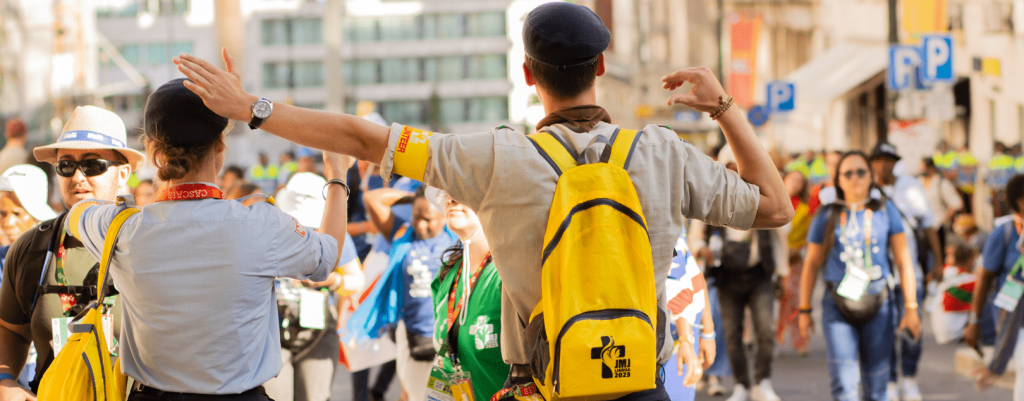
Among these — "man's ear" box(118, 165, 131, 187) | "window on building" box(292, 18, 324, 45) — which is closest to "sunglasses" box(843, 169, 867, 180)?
"man's ear" box(118, 165, 131, 187)

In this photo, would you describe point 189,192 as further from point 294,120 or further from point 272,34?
point 272,34

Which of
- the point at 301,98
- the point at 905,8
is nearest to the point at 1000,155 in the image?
the point at 905,8

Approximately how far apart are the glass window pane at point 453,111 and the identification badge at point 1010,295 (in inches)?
3599

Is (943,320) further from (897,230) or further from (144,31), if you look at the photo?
(144,31)

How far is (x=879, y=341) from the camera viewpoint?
6.94 m

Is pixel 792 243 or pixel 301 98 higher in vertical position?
pixel 301 98

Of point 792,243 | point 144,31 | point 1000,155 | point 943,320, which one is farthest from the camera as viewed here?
point 144,31

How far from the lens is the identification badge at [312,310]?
18.5 ft

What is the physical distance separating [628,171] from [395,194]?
17.7ft

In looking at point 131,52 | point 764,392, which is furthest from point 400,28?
point 764,392

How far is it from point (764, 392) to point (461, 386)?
528 centimetres

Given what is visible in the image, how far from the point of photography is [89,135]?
12.1ft

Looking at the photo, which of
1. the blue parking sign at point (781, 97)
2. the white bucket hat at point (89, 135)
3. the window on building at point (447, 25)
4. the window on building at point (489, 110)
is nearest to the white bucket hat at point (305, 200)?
the white bucket hat at point (89, 135)

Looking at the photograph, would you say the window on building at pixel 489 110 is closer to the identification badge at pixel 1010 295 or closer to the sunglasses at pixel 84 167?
the identification badge at pixel 1010 295
